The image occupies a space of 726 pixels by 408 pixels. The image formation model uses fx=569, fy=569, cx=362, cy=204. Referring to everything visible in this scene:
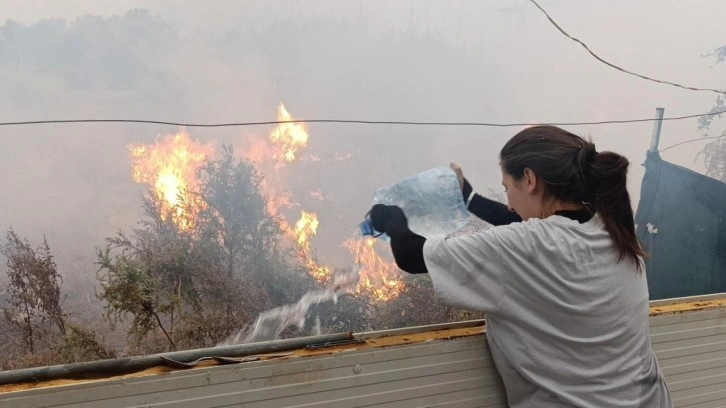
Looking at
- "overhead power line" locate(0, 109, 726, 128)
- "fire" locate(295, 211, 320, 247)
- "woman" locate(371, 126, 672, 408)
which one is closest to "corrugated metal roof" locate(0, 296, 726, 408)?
"woman" locate(371, 126, 672, 408)

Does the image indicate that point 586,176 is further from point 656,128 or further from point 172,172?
point 656,128

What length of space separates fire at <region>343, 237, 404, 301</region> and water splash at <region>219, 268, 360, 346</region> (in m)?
0.03

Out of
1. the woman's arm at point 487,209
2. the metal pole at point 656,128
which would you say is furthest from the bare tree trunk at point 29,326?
the metal pole at point 656,128

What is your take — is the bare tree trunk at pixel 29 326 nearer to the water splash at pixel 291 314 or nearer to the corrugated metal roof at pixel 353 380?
the corrugated metal roof at pixel 353 380

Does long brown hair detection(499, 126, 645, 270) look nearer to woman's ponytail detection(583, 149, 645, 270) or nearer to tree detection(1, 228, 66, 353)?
woman's ponytail detection(583, 149, 645, 270)

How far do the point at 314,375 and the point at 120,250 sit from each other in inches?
28.7

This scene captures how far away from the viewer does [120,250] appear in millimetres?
1776

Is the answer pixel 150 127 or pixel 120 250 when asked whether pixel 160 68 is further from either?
pixel 120 250

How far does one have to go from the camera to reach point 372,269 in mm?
2172

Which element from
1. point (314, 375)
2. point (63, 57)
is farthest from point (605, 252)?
point (63, 57)

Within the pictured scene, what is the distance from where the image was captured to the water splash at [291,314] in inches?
74.4

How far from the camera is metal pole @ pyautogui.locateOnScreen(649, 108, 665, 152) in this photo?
2.90 meters

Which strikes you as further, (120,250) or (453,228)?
(453,228)

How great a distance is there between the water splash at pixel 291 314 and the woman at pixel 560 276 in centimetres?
57
